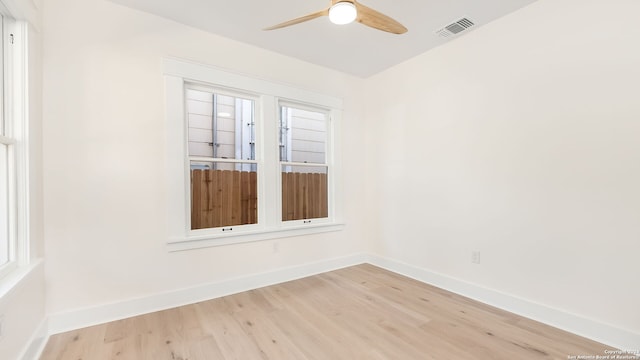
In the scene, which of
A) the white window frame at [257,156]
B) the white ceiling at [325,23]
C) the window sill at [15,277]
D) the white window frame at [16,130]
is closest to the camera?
the window sill at [15,277]

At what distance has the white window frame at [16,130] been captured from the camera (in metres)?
1.71

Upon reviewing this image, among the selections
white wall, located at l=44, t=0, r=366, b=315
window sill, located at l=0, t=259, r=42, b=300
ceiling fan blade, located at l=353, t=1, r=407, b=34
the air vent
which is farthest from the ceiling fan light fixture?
window sill, located at l=0, t=259, r=42, b=300

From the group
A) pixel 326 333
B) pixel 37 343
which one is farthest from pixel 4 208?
pixel 326 333

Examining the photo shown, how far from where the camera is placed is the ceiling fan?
159 centimetres

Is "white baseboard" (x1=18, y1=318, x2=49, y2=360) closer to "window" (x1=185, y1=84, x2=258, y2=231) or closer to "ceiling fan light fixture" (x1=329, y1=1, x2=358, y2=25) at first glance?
"window" (x1=185, y1=84, x2=258, y2=231)

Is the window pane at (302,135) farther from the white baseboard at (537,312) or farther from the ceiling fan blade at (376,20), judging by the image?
the white baseboard at (537,312)

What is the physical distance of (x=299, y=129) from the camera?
3520 millimetres

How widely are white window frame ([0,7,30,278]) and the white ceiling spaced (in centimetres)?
84

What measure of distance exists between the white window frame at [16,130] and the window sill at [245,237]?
0.95m


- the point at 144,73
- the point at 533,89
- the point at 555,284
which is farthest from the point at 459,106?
the point at 144,73

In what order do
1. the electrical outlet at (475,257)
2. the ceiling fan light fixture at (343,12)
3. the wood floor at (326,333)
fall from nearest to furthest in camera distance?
the ceiling fan light fixture at (343,12) → the wood floor at (326,333) → the electrical outlet at (475,257)

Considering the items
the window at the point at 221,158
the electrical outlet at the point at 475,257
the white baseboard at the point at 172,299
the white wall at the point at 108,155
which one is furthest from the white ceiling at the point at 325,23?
the white baseboard at the point at 172,299

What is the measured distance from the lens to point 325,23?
2604 mm

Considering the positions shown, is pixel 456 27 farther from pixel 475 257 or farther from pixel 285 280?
pixel 285 280
